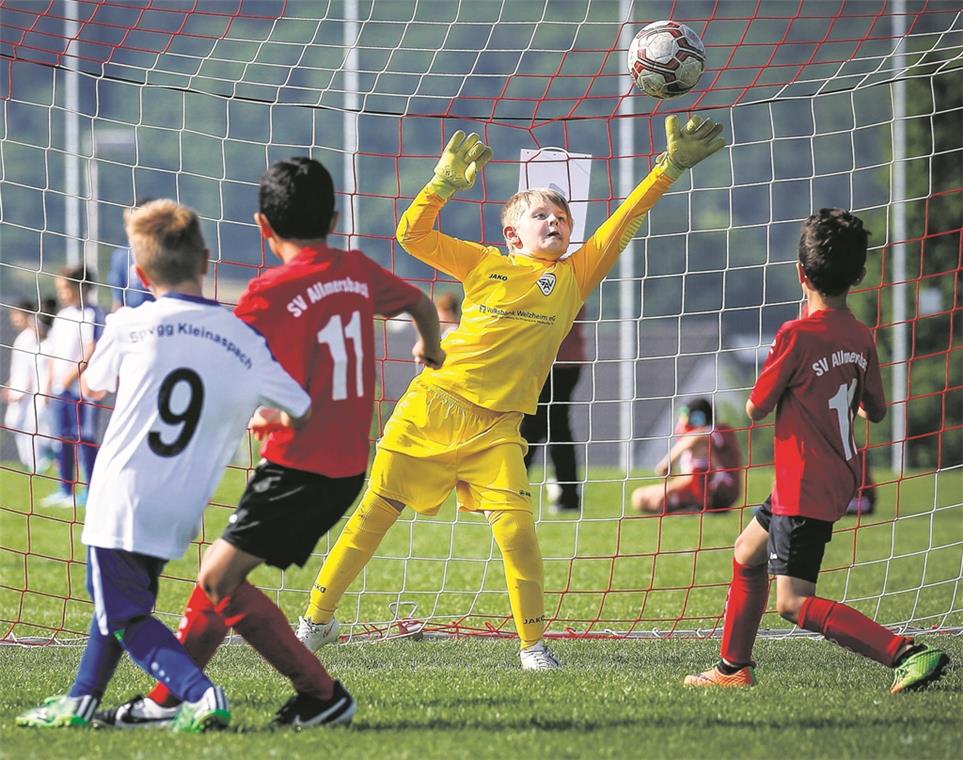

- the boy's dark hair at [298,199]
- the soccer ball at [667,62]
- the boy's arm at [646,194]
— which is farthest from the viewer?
the soccer ball at [667,62]

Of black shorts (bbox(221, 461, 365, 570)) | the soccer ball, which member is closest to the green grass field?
black shorts (bbox(221, 461, 365, 570))

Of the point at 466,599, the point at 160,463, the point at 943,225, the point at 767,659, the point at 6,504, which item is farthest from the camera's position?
the point at 943,225

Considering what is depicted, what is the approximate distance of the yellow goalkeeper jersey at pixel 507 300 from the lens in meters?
5.19

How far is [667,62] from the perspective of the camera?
5.92 meters

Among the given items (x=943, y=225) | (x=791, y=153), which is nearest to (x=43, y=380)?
(x=943, y=225)

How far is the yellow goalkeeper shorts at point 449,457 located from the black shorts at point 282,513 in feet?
4.45

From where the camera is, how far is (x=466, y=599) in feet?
24.0

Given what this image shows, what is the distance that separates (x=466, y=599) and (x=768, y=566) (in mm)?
2978

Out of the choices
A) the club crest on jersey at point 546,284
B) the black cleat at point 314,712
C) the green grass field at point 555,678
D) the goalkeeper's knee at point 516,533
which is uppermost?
the club crest on jersey at point 546,284

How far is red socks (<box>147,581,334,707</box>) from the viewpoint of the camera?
383 cm

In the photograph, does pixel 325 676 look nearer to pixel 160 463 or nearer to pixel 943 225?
pixel 160 463

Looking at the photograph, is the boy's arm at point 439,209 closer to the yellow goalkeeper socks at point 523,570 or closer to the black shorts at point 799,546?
the yellow goalkeeper socks at point 523,570

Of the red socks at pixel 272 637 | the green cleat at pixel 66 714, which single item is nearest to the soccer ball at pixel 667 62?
the red socks at pixel 272 637

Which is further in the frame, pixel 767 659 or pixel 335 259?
pixel 767 659
